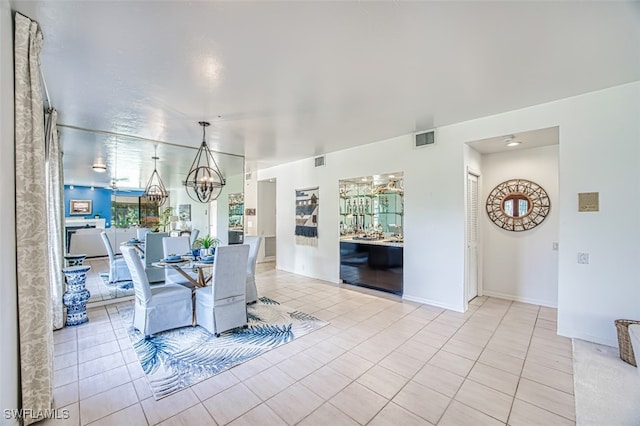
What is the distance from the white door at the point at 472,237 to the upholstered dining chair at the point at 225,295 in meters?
3.37

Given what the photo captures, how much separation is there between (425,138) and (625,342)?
3218 mm

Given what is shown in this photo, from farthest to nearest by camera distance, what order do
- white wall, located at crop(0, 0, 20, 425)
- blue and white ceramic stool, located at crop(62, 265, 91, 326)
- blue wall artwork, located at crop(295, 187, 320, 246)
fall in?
blue wall artwork, located at crop(295, 187, 320, 246) < blue and white ceramic stool, located at crop(62, 265, 91, 326) < white wall, located at crop(0, 0, 20, 425)

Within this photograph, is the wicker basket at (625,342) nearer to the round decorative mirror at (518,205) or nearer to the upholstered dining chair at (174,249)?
the round decorative mirror at (518,205)

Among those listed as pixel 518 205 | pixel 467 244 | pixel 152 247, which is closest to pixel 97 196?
pixel 152 247

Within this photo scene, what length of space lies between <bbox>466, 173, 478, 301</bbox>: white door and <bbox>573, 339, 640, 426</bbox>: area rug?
161 centimetres

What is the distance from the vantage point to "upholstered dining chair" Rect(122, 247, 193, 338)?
10.2 feet

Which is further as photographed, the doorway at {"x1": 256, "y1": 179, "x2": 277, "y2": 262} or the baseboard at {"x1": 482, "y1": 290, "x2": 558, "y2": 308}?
the doorway at {"x1": 256, "y1": 179, "x2": 277, "y2": 262}

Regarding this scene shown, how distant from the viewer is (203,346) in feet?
9.89

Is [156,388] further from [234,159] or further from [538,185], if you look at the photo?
[538,185]

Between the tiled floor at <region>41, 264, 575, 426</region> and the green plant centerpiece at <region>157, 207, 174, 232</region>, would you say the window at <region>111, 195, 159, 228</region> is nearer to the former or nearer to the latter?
the green plant centerpiece at <region>157, 207, 174, 232</region>

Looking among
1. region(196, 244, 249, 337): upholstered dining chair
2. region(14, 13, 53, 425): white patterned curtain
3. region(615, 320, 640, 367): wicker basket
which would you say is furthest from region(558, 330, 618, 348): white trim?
region(14, 13, 53, 425): white patterned curtain

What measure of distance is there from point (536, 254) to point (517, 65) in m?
3.17

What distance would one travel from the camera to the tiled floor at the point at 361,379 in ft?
6.57

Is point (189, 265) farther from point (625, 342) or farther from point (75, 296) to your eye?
point (625, 342)
